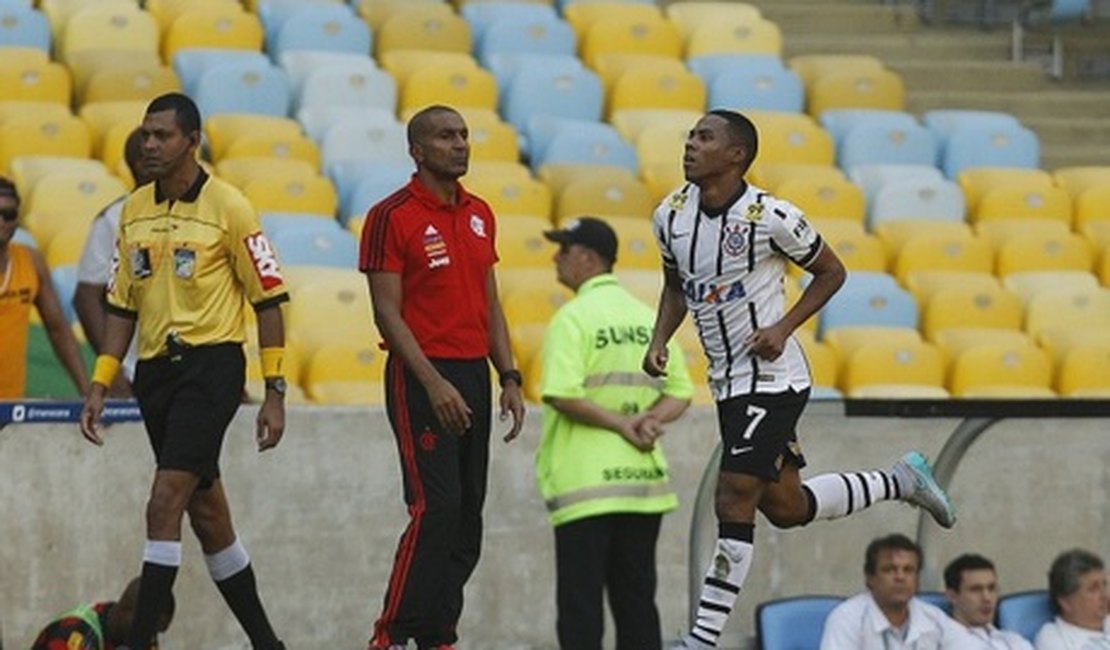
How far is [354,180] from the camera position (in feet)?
50.8

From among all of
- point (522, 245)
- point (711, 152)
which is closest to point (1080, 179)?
point (522, 245)

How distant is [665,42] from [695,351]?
4.25m

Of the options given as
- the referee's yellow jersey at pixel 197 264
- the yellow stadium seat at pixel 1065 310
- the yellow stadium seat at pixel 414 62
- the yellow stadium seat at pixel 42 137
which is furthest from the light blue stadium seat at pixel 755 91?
the referee's yellow jersey at pixel 197 264

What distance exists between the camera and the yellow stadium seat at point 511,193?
1555 cm

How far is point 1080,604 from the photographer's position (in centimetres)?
1296

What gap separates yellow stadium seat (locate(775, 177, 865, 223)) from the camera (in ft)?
53.3

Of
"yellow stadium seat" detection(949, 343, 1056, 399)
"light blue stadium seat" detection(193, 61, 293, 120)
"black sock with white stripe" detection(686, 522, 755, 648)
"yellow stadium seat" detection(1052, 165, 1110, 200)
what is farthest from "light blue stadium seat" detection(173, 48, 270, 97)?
"black sock with white stripe" detection(686, 522, 755, 648)

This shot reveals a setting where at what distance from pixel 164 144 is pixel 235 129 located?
17.7ft

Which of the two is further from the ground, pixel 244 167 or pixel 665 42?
pixel 665 42

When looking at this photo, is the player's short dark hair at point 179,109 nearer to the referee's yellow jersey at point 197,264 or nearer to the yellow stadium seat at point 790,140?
the referee's yellow jersey at point 197,264

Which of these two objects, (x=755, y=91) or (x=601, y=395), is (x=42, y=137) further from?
(x=755, y=91)

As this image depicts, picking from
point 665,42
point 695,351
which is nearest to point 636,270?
point 695,351

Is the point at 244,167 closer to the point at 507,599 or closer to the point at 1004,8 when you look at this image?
the point at 507,599

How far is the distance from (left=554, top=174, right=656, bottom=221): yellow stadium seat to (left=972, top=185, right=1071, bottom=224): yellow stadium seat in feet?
7.37
